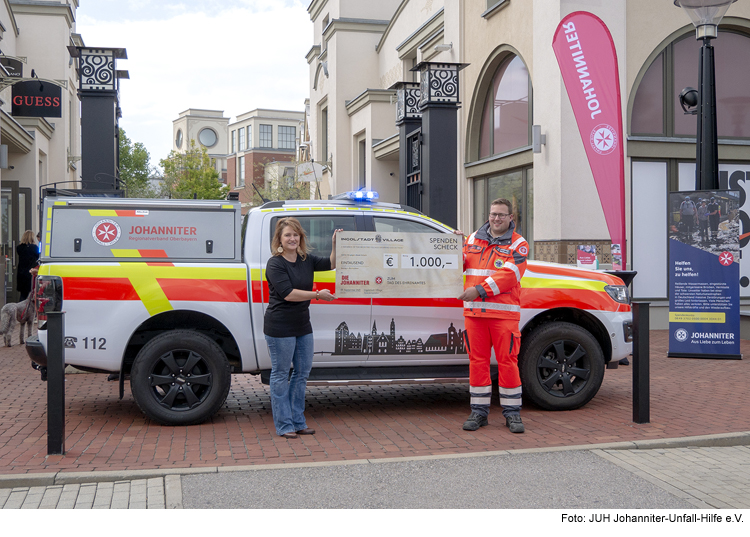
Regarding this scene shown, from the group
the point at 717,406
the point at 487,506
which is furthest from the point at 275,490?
the point at 717,406

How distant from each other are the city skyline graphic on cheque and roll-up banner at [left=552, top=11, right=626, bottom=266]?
738 centimetres

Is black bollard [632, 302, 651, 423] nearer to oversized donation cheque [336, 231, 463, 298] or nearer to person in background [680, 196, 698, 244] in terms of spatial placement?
oversized donation cheque [336, 231, 463, 298]

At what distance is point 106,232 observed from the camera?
659 cm

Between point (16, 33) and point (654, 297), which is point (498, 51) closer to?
point (654, 297)

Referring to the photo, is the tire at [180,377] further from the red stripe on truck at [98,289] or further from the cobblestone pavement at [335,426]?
the red stripe on truck at [98,289]

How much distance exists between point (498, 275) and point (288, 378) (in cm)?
196

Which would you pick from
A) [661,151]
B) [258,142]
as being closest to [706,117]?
[661,151]

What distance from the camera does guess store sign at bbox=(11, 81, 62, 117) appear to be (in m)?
13.9

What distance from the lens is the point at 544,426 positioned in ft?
21.7

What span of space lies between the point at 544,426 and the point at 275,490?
279cm

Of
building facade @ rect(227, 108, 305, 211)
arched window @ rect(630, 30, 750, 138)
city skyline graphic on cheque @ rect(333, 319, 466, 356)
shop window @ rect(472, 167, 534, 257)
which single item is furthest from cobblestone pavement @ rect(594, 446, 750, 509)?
building facade @ rect(227, 108, 305, 211)

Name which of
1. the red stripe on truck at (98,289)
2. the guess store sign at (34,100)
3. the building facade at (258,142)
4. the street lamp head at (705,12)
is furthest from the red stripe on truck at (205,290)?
the building facade at (258,142)

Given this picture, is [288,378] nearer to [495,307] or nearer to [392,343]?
[392,343]

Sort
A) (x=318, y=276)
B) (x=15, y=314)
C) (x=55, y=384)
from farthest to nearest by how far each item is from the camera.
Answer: (x=15, y=314)
(x=318, y=276)
(x=55, y=384)
